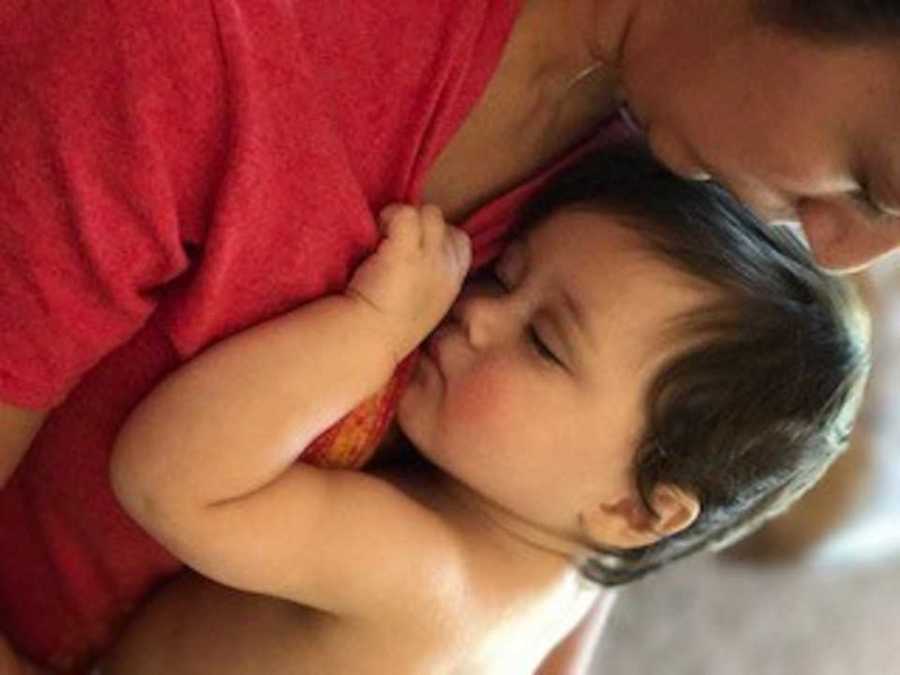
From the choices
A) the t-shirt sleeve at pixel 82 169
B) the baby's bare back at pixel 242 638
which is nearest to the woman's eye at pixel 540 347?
the baby's bare back at pixel 242 638

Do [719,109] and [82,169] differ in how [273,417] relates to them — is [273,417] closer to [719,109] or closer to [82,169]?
[82,169]

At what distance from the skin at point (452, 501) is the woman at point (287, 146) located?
6 cm

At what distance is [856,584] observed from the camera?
1.87 meters

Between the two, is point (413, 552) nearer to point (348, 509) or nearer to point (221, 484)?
point (348, 509)

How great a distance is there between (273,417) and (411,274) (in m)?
0.11

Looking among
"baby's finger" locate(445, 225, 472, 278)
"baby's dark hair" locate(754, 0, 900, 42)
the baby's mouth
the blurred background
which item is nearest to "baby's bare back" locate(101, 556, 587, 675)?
"baby's finger" locate(445, 225, 472, 278)

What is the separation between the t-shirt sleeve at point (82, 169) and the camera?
0.63 meters

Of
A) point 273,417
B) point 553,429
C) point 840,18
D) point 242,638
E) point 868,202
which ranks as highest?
point 840,18

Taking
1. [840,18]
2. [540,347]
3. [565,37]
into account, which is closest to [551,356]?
[540,347]

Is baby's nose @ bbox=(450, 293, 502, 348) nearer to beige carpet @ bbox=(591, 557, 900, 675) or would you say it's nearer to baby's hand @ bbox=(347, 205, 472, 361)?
baby's hand @ bbox=(347, 205, 472, 361)

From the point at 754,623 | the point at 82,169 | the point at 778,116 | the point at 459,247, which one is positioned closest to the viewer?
the point at 82,169

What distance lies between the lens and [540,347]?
0.95 meters

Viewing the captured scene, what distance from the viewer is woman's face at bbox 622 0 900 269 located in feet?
2.39

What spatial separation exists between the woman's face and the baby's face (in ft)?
0.33
